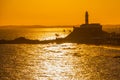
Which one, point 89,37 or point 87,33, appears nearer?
point 89,37

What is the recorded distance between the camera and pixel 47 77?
84938mm

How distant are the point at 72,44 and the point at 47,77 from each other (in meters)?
94.6

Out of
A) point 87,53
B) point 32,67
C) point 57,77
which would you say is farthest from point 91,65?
point 87,53

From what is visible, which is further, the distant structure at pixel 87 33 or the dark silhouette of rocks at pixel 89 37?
the distant structure at pixel 87 33

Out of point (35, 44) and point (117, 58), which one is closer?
point (117, 58)

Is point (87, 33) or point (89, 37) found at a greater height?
point (87, 33)

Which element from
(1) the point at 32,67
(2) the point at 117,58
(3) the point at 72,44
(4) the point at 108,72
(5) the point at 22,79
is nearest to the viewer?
(5) the point at 22,79

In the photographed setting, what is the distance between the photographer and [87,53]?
13950cm

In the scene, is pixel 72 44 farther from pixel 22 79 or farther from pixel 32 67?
pixel 22 79

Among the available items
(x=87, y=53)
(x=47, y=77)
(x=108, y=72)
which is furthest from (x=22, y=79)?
(x=87, y=53)

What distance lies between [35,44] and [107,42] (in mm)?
32117

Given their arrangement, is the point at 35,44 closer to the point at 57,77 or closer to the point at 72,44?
the point at 72,44

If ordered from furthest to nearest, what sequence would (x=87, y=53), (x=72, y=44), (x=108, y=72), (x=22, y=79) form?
(x=72, y=44) → (x=87, y=53) → (x=108, y=72) → (x=22, y=79)

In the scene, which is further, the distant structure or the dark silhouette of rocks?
the distant structure
